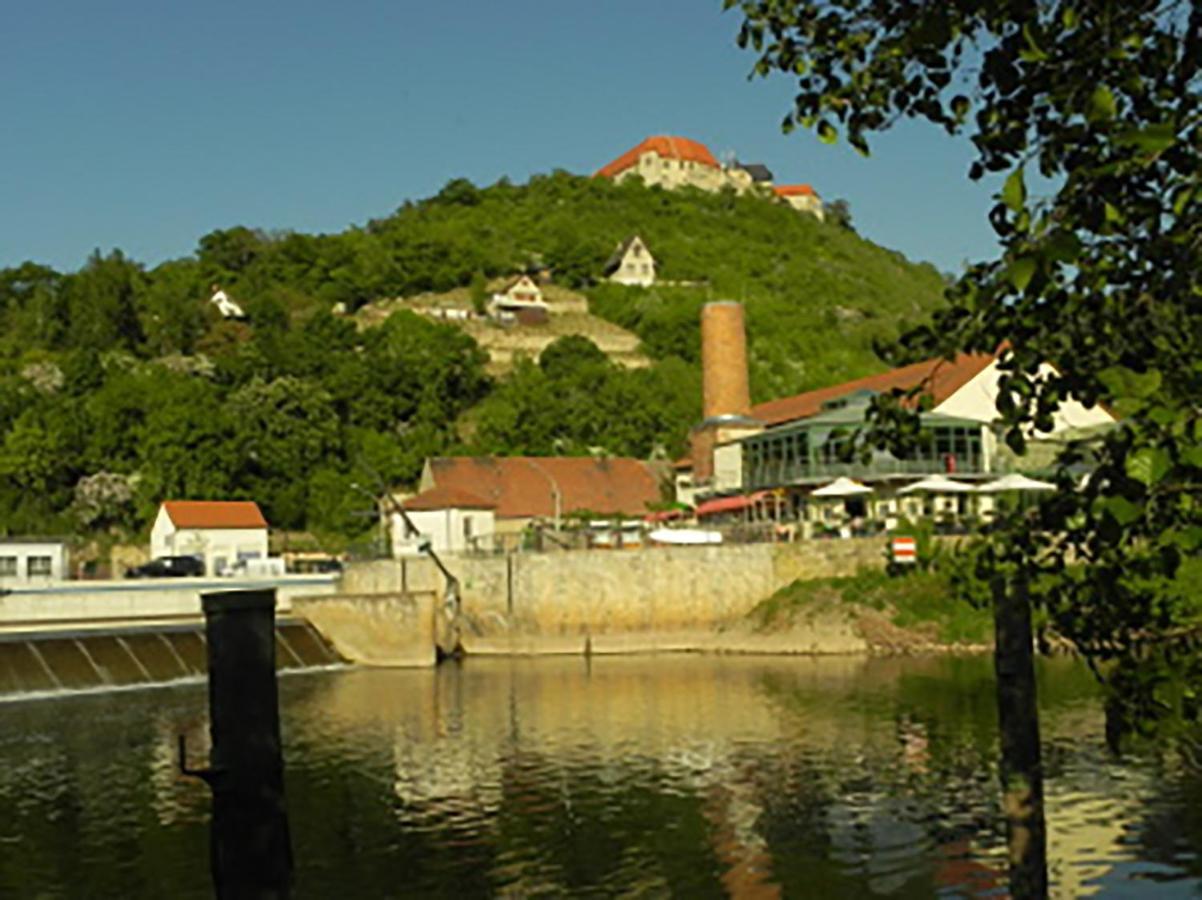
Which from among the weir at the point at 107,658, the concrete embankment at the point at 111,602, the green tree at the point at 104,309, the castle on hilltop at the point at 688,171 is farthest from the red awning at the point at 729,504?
the castle on hilltop at the point at 688,171

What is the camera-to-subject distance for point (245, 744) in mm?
6266

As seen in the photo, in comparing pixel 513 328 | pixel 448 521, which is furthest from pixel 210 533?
pixel 513 328

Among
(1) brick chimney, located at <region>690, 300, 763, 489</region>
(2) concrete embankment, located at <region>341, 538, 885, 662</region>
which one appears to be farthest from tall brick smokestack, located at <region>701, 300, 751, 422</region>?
(2) concrete embankment, located at <region>341, 538, 885, 662</region>

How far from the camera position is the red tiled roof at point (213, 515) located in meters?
65.9

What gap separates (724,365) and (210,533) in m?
25.8

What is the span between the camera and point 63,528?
246ft

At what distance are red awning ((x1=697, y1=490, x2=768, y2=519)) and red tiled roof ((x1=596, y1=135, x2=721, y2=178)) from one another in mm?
130181

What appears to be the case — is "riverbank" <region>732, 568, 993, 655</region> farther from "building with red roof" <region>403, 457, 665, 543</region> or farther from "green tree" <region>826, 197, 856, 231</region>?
"green tree" <region>826, 197, 856, 231</region>

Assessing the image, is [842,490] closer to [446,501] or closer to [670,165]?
[446,501]

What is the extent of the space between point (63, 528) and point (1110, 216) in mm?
76301

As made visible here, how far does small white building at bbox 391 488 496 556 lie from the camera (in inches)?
2459

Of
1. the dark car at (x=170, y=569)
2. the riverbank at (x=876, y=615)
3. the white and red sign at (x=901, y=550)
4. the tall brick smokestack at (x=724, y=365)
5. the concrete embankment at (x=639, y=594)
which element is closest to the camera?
the white and red sign at (x=901, y=550)

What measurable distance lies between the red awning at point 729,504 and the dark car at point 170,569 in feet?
70.8

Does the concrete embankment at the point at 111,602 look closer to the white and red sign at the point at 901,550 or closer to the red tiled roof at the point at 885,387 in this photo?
the white and red sign at the point at 901,550
